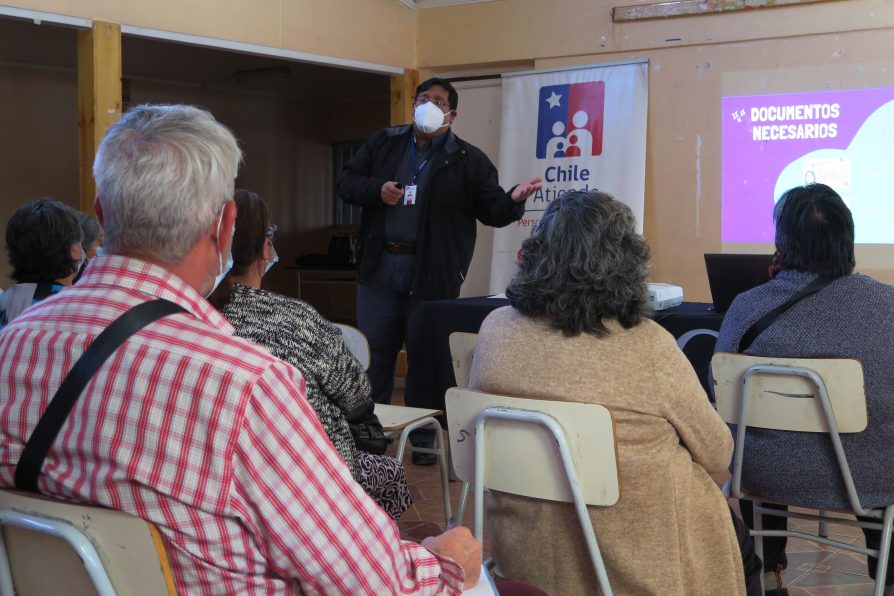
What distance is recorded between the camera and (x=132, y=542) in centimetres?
100

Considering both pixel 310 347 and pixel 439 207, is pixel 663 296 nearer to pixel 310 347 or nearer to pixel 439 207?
pixel 439 207

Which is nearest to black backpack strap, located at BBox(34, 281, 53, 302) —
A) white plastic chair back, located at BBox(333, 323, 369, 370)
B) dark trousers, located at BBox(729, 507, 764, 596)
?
white plastic chair back, located at BBox(333, 323, 369, 370)

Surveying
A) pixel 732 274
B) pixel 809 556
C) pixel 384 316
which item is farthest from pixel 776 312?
pixel 384 316

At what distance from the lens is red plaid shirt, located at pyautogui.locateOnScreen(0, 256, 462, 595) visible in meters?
1.01

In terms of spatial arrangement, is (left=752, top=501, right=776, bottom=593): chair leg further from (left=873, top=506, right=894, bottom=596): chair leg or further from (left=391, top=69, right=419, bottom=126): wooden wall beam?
(left=391, top=69, right=419, bottom=126): wooden wall beam

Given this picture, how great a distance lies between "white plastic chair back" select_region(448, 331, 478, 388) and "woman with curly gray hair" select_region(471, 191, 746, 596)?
27.9 inches

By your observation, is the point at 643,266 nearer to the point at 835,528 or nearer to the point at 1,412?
the point at 1,412

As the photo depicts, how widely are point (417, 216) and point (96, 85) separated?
1872 mm

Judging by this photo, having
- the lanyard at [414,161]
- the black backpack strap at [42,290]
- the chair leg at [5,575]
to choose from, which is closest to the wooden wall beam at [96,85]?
the lanyard at [414,161]

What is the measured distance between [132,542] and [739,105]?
5.17 metres

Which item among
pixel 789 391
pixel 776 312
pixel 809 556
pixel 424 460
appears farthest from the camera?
pixel 424 460

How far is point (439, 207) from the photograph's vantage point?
412 cm

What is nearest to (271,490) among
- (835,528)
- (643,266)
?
(643,266)

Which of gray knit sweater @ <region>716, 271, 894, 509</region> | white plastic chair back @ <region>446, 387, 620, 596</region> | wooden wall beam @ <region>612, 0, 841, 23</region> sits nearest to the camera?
white plastic chair back @ <region>446, 387, 620, 596</region>
